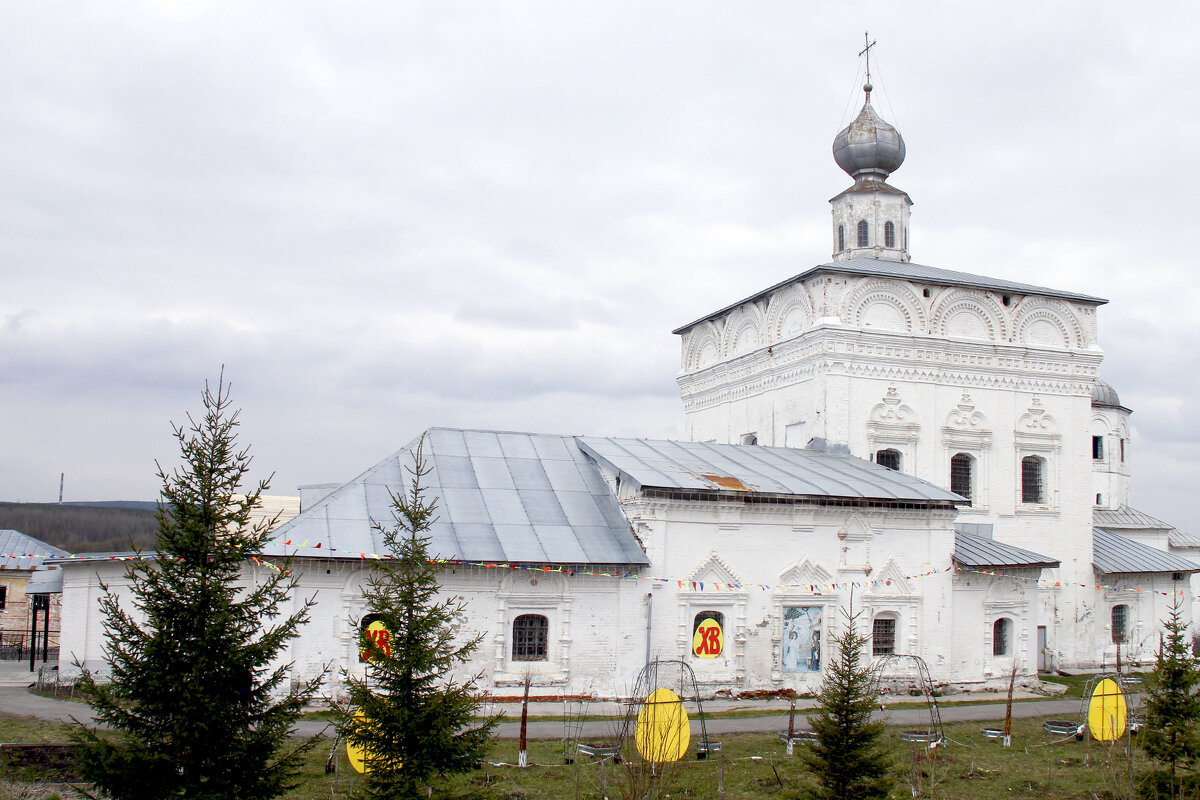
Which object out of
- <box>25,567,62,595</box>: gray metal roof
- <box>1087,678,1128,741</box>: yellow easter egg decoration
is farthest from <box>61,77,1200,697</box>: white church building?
<box>1087,678,1128,741</box>: yellow easter egg decoration

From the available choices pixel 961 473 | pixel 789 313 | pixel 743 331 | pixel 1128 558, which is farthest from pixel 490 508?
pixel 1128 558

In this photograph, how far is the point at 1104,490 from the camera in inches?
1427

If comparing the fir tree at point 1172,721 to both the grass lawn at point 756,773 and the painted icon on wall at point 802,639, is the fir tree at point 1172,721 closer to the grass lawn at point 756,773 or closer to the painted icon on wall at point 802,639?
the grass lawn at point 756,773

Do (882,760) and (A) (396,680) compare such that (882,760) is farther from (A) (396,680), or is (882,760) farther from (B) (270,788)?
(B) (270,788)

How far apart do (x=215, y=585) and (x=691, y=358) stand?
2103 centimetres

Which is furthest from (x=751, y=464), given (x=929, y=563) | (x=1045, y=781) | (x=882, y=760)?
(x=882, y=760)

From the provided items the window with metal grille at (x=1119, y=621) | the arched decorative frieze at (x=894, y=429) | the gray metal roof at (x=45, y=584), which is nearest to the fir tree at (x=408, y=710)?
the gray metal roof at (x=45, y=584)

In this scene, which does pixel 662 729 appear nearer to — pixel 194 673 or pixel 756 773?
pixel 756 773

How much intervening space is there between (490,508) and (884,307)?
34.2ft

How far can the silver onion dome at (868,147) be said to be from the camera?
25.6 metres

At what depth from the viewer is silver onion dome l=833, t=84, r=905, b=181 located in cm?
2564

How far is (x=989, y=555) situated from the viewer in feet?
64.1

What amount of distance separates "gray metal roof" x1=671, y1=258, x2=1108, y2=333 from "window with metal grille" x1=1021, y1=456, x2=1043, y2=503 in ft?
12.7

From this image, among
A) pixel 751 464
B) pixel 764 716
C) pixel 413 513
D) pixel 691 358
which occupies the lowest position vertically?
pixel 764 716
